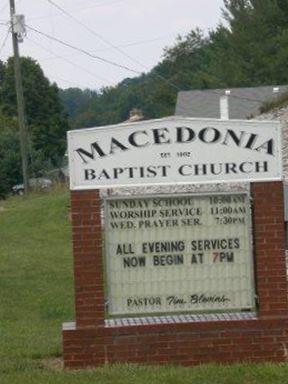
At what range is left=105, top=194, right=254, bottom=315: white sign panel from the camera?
9.14m

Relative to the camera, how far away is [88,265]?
8.93 meters

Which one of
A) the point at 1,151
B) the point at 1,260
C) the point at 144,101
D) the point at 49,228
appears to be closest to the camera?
the point at 1,260

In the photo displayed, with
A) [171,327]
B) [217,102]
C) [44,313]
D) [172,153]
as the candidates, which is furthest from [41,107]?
[171,327]

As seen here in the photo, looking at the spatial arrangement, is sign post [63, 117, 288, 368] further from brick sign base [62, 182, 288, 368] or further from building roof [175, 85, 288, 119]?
building roof [175, 85, 288, 119]

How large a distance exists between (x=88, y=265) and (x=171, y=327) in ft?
3.05

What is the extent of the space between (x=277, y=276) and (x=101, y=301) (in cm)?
161

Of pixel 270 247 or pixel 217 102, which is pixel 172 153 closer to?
pixel 270 247

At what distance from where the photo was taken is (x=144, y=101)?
12975cm

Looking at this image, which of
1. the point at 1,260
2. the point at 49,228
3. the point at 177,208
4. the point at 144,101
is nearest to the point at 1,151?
the point at 49,228

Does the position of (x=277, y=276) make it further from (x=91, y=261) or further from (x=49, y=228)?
(x=49, y=228)

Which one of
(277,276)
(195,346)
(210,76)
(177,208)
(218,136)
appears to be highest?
(210,76)

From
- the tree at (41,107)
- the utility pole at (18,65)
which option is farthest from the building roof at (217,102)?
the tree at (41,107)

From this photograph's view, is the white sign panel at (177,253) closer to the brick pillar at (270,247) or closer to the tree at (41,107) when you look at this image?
the brick pillar at (270,247)

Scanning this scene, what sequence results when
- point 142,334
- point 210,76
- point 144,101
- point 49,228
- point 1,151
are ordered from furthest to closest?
point 144,101 < point 210,76 < point 1,151 < point 49,228 < point 142,334
